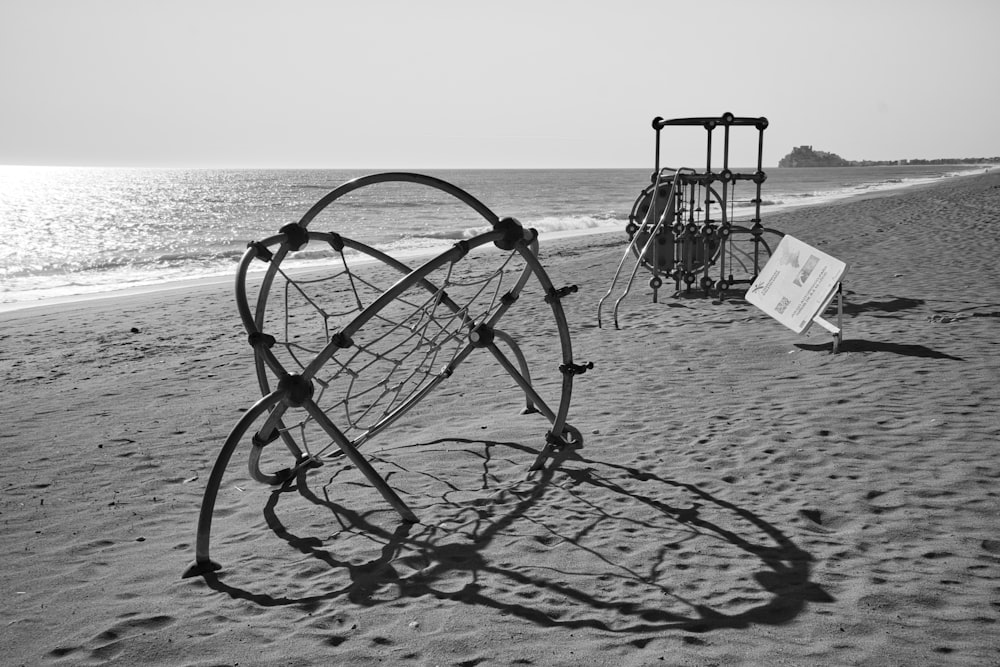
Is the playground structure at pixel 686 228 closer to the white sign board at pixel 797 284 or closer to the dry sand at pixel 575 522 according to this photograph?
the white sign board at pixel 797 284

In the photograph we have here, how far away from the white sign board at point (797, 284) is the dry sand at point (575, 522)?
280mm

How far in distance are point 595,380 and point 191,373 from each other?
4.00 metres

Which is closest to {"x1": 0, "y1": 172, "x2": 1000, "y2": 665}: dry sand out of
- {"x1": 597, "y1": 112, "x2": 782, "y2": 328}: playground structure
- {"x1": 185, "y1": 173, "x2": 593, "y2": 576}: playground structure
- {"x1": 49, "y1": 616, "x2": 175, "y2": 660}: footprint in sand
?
{"x1": 49, "y1": 616, "x2": 175, "y2": 660}: footprint in sand

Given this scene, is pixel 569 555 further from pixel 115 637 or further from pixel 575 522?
pixel 115 637

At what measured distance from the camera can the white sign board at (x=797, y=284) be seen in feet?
25.4

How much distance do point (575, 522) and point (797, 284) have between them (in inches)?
192

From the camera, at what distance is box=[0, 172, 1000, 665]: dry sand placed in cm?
326

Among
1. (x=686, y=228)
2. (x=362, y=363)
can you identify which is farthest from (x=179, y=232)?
(x=362, y=363)

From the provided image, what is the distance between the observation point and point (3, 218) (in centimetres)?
4866

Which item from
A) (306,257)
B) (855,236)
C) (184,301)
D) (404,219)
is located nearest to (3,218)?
(404,219)

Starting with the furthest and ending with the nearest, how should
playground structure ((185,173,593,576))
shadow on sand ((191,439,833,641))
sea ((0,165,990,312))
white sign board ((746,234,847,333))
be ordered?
sea ((0,165,990,312))
white sign board ((746,234,847,333))
playground structure ((185,173,593,576))
shadow on sand ((191,439,833,641))

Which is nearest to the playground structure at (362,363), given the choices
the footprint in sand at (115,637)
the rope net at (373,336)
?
the rope net at (373,336)

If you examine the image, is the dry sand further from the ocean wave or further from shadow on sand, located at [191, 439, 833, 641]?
the ocean wave

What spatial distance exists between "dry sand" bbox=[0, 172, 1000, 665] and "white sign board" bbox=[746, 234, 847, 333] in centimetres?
28
